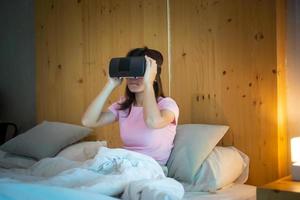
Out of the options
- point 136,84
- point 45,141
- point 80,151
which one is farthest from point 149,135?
point 45,141

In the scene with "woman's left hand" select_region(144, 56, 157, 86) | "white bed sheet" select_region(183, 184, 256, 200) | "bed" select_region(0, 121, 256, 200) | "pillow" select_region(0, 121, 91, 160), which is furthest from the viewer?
"pillow" select_region(0, 121, 91, 160)

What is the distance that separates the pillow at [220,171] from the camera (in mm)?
1907

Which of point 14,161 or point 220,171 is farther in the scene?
point 14,161

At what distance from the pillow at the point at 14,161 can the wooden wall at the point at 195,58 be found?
0.48 meters

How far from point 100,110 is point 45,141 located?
0.64 meters

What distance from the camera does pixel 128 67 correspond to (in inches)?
77.5

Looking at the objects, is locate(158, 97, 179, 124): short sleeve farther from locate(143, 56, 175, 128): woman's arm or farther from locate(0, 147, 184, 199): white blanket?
locate(0, 147, 184, 199): white blanket

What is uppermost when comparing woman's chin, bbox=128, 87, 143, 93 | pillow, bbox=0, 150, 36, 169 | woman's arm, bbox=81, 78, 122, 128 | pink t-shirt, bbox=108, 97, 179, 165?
woman's chin, bbox=128, 87, 143, 93

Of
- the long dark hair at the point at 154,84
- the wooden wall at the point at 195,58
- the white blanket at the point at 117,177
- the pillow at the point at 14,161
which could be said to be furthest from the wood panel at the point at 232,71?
the pillow at the point at 14,161

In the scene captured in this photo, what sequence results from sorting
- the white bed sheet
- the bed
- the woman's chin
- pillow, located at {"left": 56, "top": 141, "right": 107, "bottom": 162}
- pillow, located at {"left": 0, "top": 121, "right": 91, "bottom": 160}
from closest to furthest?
the bed, the white bed sheet, the woman's chin, pillow, located at {"left": 56, "top": 141, "right": 107, "bottom": 162}, pillow, located at {"left": 0, "top": 121, "right": 91, "bottom": 160}

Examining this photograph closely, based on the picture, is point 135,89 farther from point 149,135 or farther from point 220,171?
point 220,171

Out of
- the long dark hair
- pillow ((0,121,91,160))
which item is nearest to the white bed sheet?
the long dark hair

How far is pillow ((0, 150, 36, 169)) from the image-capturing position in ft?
8.05

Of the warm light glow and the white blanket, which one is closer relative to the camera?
the white blanket
